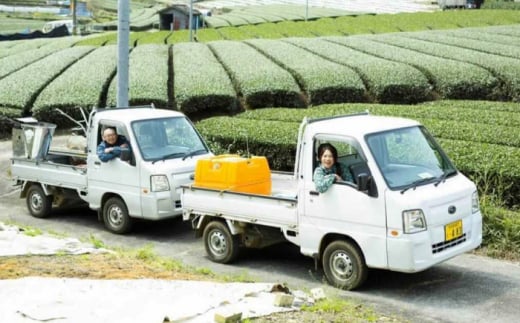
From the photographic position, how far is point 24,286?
7.76m

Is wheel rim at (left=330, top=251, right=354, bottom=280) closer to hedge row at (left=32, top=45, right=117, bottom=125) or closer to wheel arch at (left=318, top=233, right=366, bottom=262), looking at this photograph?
wheel arch at (left=318, top=233, right=366, bottom=262)

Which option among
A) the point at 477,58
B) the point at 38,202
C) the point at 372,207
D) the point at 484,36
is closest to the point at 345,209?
the point at 372,207

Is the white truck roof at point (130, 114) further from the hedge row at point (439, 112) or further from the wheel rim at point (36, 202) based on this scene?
the hedge row at point (439, 112)

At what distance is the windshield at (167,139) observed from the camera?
40.7 ft

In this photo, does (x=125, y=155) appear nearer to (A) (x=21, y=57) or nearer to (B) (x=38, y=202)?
(B) (x=38, y=202)

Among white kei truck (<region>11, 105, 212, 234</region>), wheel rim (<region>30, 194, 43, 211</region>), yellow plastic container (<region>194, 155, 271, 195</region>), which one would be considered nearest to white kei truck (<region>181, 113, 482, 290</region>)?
yellow plastic container (<region>194, 155, 271, 195</region>)

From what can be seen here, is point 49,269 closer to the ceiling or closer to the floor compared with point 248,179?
closer to the floor

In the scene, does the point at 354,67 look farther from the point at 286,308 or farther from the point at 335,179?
the point at 286,308

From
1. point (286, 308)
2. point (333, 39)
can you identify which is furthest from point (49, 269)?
point (333, 39)

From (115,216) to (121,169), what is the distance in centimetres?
84

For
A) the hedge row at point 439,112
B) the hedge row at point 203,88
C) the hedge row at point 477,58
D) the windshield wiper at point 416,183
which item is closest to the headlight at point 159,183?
the windshield wiper at point 416,183

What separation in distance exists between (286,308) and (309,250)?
6.81 feet

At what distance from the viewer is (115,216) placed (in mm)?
12680

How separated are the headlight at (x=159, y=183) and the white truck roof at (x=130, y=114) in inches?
46.9
